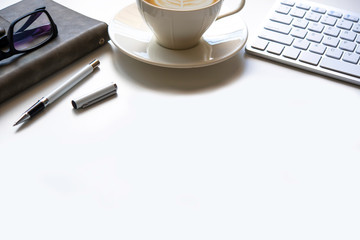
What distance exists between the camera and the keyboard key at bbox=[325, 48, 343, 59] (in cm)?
65

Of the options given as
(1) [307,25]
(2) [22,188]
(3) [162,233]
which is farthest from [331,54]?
(2) [22,188]

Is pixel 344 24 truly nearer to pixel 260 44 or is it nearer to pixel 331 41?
pixel 331 41

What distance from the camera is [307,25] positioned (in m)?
0.72

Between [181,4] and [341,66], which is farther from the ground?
[181,4]

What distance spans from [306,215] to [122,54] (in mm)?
420

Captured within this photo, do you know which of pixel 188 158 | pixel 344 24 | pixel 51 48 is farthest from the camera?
pixel 344 24

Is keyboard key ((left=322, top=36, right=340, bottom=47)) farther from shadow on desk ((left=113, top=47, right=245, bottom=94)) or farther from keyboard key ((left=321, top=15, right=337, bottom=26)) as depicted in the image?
shadow on desk ((left=113, top=47, right=245, bottom=94))

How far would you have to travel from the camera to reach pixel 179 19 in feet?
1.86

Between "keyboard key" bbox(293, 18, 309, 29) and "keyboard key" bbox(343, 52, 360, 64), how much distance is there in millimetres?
103

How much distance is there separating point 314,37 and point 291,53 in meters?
0.07

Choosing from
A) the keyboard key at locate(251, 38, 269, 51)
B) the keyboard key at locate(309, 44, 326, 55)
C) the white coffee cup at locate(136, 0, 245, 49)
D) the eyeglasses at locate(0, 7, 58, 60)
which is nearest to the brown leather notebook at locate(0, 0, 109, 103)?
the eyeglasses at locate(0, 7, 58, 60)

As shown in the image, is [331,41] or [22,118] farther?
[331,41]

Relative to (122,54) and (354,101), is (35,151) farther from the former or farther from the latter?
(354,101)

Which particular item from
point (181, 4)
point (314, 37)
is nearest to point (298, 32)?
point (314, 37)
